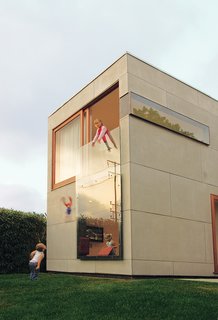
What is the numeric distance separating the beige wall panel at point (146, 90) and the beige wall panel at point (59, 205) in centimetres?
389

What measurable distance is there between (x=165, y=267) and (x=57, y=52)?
8.12 m

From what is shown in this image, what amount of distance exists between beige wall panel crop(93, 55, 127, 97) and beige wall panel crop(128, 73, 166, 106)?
1.35ft

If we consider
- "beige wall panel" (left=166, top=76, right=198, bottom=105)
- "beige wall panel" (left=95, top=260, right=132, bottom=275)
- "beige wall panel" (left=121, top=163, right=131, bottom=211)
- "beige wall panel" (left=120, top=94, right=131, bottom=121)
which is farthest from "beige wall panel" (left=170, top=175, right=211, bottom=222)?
"beige wall panel" (left=166, top=76, right=198, bottom=105)

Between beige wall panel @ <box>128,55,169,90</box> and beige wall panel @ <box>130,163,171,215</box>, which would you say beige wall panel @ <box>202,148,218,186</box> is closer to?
beige wall panel @ <box>130,163,171,215</box>

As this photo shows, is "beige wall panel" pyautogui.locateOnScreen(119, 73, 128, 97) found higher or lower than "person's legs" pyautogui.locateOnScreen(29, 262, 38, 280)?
higher

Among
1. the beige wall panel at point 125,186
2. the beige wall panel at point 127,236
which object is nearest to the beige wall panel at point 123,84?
the beige wall panel at point 125,186

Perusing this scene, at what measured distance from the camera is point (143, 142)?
451 inches

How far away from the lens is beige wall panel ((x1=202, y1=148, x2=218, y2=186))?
1323 cm

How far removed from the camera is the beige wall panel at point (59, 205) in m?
13.6

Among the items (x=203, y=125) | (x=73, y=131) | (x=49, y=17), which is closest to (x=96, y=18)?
(x=49, y=17)

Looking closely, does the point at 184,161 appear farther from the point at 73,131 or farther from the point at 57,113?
the point at 57,113

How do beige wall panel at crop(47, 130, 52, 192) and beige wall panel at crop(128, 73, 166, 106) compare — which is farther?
beige wall panel at crop(47, 130, 52, 192)

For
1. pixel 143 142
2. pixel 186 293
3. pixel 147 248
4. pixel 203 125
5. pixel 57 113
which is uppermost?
pixel 57 113

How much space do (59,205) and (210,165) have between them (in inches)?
209
